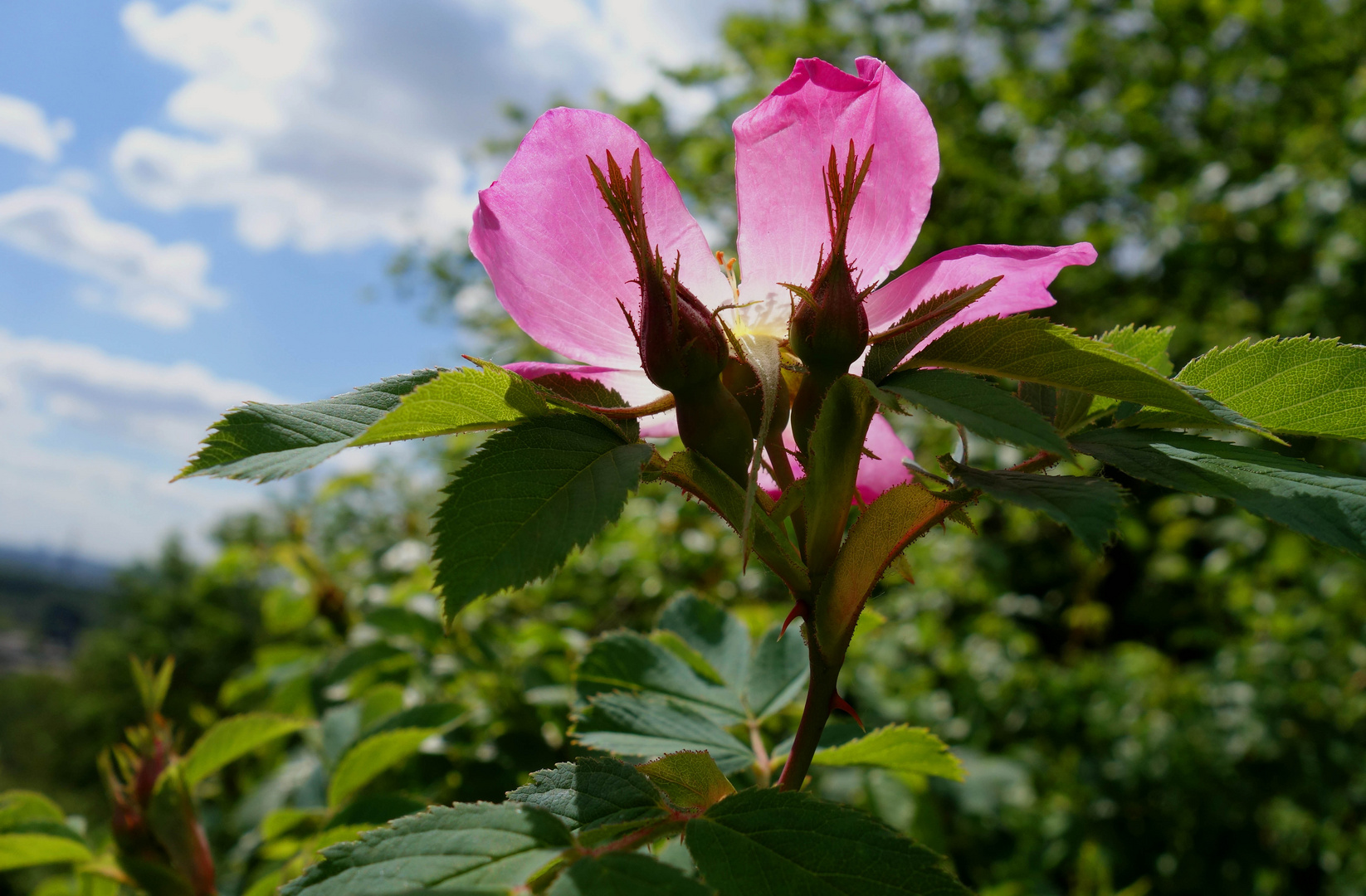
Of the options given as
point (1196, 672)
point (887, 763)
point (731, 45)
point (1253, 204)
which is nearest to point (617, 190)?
point (887, 763)

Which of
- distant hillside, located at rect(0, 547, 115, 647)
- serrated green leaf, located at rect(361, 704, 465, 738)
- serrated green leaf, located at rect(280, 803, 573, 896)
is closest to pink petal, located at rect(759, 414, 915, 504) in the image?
serrated green leaf, located at rect(280, 803, 573, 896)

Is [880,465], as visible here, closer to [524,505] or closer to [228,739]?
[524,505]

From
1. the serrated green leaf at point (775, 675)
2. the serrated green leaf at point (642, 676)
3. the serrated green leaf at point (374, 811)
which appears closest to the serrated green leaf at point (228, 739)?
the serrated green leaf at point (374, 811)

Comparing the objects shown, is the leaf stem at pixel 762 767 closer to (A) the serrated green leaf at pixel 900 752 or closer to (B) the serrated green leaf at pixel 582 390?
(A) the serrated green leaf at pixel 900 752

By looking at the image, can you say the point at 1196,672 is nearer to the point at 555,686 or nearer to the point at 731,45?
the point at 555,686

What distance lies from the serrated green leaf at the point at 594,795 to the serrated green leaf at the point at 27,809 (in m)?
0.77

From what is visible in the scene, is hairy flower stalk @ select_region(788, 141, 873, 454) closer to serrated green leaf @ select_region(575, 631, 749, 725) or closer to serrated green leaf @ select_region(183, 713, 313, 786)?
serrated green leaf @ select_region(575, 631, 749, 725)

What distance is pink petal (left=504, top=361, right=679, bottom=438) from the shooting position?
562 mm

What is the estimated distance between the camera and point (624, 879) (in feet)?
1.28

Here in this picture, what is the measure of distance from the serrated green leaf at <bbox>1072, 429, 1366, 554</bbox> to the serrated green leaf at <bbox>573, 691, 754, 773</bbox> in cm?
39

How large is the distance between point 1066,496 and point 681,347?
218 millimetres

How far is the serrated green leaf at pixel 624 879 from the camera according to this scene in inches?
15.1

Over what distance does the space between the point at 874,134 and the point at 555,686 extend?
108cm

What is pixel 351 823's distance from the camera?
919 millimetres
